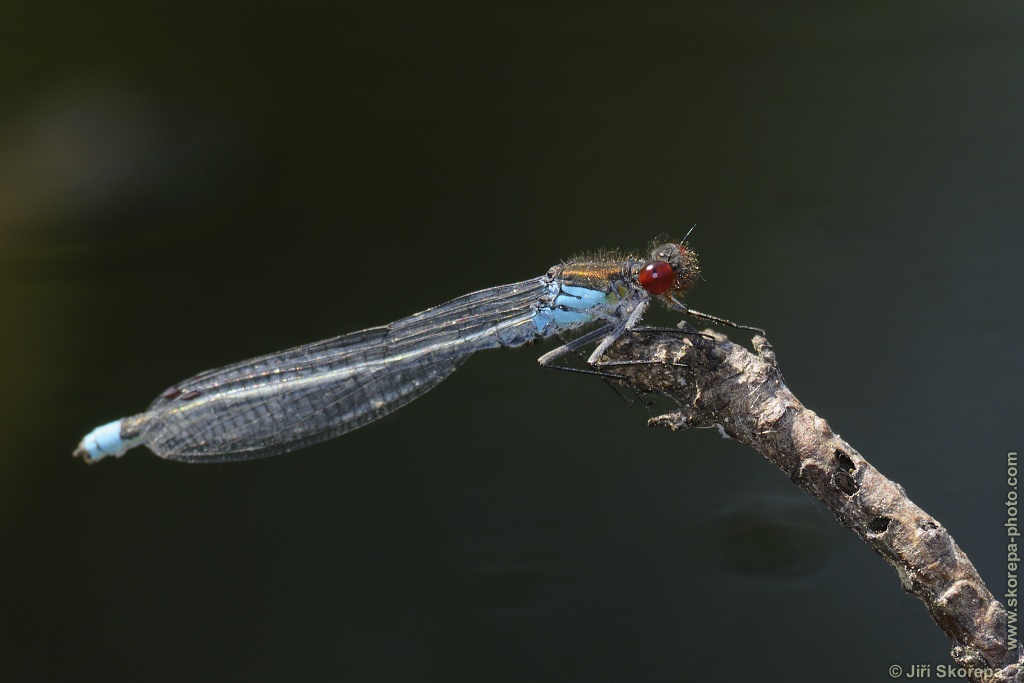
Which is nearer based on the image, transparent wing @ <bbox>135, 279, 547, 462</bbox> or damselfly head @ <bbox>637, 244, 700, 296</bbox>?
damselfly head @ <bbox>637, 244, 700, 296</bbox>

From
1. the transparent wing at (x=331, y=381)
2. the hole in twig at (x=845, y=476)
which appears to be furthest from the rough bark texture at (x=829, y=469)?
the transparent wing at (x=331, y=381)

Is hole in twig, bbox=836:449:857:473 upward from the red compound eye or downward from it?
downward

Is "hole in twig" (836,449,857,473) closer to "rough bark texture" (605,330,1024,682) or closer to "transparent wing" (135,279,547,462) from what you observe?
"rough bark texture" (605,330,1024,682)

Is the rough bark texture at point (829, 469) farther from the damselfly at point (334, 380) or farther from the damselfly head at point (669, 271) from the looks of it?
the damselfly at point (334, 380)

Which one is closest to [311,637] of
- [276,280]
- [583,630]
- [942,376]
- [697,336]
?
[583,630]

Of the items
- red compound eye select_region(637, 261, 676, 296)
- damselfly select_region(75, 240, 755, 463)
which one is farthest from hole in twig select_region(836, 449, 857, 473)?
damselfly select_region(75, 240, 755, 463)

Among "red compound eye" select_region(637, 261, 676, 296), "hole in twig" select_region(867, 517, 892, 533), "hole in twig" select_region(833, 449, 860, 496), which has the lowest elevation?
"hole in twig" select_region(867, 517, 892, 533)
